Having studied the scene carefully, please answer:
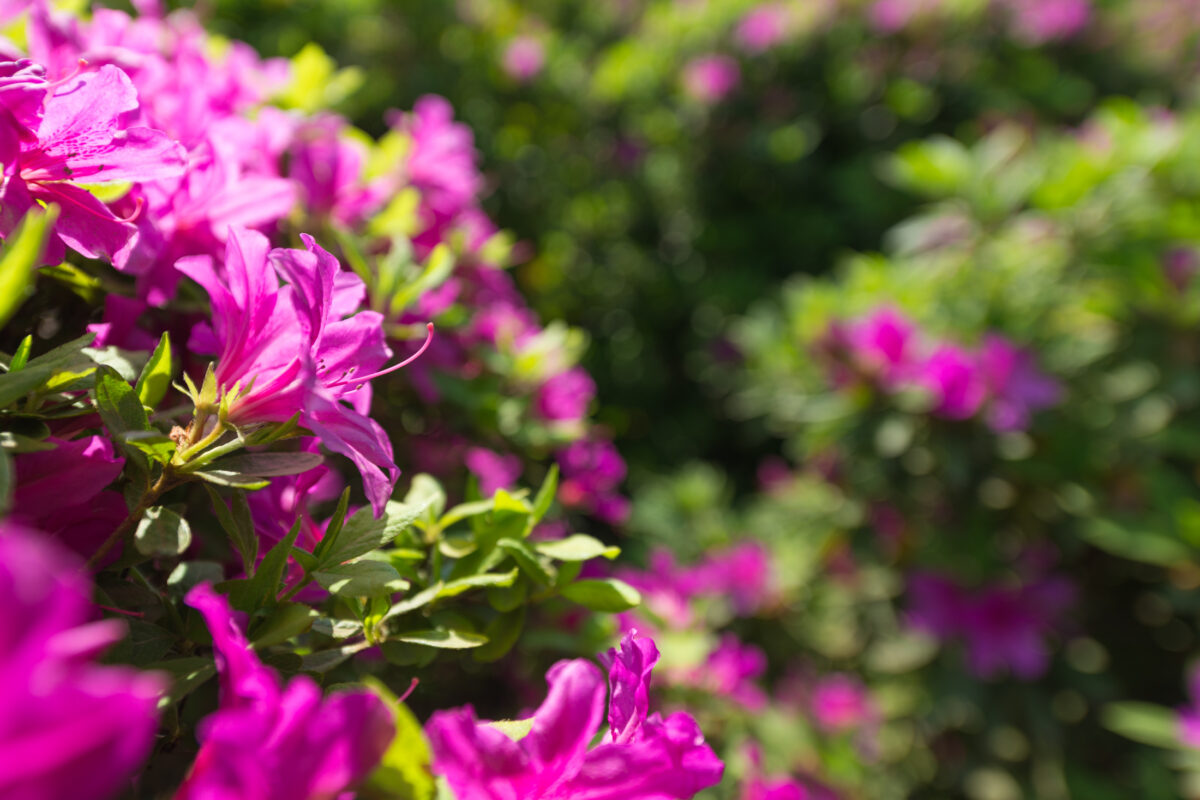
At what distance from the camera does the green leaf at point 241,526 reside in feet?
1.52

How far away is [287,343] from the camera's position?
0.48 meters

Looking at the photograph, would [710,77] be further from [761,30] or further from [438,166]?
[438,166]

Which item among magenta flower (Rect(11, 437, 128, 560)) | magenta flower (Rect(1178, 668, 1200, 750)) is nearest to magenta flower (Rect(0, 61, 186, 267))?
magenta flower (Rect(11, 437, 128, 560))

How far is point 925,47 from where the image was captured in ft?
9.89

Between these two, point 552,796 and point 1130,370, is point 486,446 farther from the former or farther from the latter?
point 1130,370

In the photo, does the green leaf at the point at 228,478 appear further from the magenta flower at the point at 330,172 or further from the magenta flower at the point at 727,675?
the magenta flower at the point at 727,675

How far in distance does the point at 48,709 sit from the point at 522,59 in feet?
8.86

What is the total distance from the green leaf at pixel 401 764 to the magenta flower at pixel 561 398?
0.67m

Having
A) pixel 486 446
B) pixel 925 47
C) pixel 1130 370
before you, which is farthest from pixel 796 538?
pixel 925 47

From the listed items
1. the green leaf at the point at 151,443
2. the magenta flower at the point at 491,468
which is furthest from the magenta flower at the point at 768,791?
the green leaf at the point at 151,443

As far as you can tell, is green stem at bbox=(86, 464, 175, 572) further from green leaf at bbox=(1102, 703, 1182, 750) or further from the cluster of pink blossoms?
green leaf at bbox=(1102, 703, 1182, 750)

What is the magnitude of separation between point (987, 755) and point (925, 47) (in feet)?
8.40

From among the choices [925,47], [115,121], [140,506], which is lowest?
[925,47]

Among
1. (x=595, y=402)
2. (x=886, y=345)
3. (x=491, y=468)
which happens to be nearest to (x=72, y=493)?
(x=491, y=468)
